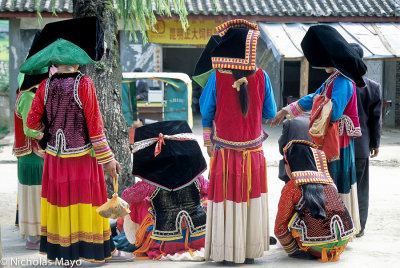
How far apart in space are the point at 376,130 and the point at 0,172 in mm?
6756

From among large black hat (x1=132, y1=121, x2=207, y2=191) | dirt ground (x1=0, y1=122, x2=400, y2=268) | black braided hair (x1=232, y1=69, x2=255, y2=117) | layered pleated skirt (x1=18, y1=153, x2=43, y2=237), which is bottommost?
dirt ground (x1=0, y1=122, x2=400, y2=268)

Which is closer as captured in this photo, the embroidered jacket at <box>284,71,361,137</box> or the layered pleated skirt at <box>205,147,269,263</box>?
the layered pleated skirt at <box>205,147,269,263</box>

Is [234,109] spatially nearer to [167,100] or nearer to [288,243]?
[288,243]

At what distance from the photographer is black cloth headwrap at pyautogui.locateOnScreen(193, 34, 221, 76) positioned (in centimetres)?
469

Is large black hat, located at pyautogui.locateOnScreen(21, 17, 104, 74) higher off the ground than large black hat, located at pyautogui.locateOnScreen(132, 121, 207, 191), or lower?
higher

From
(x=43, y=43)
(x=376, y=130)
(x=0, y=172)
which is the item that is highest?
(x=43, y=43)

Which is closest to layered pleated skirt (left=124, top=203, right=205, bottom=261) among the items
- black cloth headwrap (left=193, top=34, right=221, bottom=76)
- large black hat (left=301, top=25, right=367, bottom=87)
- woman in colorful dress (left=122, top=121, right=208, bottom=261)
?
woman in colorful dress (left=122, top=121, right=208, bottom=261)

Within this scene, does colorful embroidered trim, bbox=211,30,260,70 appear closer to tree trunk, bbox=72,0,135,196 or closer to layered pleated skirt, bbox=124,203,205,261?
layered pleated skirt, bbox=124,203,205,261

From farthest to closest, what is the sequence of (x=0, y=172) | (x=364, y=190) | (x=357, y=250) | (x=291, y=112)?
(x=0, y=172), (x=364, y=190), (x=291, y=112), (x=357, y=250)

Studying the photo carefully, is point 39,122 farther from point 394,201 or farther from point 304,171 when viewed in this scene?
point 394,201

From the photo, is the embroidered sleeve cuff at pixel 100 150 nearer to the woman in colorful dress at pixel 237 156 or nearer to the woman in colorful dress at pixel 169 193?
the woman in colorful dress at pixel 169 193

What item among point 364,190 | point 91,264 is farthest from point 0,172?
point 364,190

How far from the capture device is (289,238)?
4.66m

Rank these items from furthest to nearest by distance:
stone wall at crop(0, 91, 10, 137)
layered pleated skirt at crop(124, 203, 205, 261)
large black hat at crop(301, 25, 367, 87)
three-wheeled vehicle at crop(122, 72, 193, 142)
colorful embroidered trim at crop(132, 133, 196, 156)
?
1. stone wall at crop(0, 91, 10, 137)
2. three-wheeled vehicle at crop(122, 72, 193, 142)
3. large black hat at crop(301, 25, 367, 87)
4. layered pleated skirt at crop(124, 203, 205, 261)
5. colorful embroidered trim at crop(132, 133, 196, 156)
